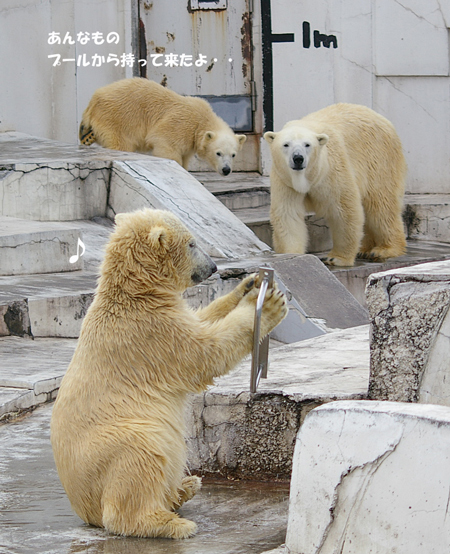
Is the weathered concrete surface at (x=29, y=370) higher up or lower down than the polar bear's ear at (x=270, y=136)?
lower down

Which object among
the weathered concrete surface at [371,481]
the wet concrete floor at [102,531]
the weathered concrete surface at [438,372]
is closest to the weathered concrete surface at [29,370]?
the wet concrete floor at [102,531]

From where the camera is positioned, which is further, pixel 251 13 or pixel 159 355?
pixel 251 13

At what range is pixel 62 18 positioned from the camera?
9102 mm

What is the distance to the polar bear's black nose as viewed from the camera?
6.57 m

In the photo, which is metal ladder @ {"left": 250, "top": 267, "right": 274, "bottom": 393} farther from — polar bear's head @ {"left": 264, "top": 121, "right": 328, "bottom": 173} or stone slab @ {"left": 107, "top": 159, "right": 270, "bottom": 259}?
polar bear's head @ {"left": 264, "top": 121, "right": 328, "bottom": 173}

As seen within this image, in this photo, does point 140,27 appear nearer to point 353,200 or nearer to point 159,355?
point 353,200

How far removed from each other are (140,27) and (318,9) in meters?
1.85

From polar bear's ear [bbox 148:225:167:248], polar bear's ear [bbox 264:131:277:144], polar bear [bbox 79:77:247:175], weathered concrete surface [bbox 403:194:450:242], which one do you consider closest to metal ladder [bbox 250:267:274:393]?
polar bear's ear [bbox 148:225:167:248]

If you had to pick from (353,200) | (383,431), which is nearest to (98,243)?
(353,200)

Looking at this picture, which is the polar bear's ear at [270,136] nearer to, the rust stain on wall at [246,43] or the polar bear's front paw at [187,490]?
the rust stain on wall at [246,43]

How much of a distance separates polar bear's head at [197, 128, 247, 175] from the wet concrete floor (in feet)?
17.4

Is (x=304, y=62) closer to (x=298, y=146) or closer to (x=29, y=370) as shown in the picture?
(x=298, y=146)

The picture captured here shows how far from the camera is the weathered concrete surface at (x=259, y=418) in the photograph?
2.88 metres

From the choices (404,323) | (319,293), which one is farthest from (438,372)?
(319,293)
